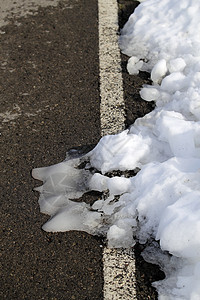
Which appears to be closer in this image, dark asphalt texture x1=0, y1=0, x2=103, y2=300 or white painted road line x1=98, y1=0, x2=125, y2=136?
dark asphalt texture x1=0, y1=0, x2=103, y2=300

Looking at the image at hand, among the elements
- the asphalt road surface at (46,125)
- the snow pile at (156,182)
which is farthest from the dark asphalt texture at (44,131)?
the snow pile at (156,182)

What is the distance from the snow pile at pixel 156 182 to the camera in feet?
7.75

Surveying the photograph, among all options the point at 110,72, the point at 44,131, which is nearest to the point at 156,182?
the point at 44,131

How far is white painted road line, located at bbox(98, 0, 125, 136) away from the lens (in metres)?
3.37

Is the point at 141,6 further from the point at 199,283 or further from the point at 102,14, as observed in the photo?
the point at 199,283

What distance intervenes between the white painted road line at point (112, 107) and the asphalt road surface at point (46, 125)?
0.04m

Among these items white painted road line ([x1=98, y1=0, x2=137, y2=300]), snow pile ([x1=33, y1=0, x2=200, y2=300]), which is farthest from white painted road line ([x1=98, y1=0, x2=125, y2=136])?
snow pile ([x1=33, y1=0, x2=200, y2=300])

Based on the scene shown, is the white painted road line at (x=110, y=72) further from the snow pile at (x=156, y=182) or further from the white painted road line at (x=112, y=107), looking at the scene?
the snow pile at (x=156, y=182)

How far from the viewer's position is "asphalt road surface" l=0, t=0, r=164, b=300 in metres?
2.40

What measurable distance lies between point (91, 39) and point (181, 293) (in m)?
2.55

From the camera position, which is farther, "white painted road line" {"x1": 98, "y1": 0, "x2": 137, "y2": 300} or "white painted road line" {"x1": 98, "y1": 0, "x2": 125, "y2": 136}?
"white painted road line" {"x1": 98, "y1": 0, "x2": 125, "y2": 136}

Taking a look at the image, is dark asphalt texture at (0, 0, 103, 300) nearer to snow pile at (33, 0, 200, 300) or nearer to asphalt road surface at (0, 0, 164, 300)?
asphalt road surface at (0, 0, 164, 300)

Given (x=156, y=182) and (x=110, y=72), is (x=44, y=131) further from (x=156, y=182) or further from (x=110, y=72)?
(x=156, y=182)

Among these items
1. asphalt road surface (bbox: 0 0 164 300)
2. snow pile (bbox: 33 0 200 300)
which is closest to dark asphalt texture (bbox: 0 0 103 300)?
asphalt road surface (bbox: 0 0 164 300)
